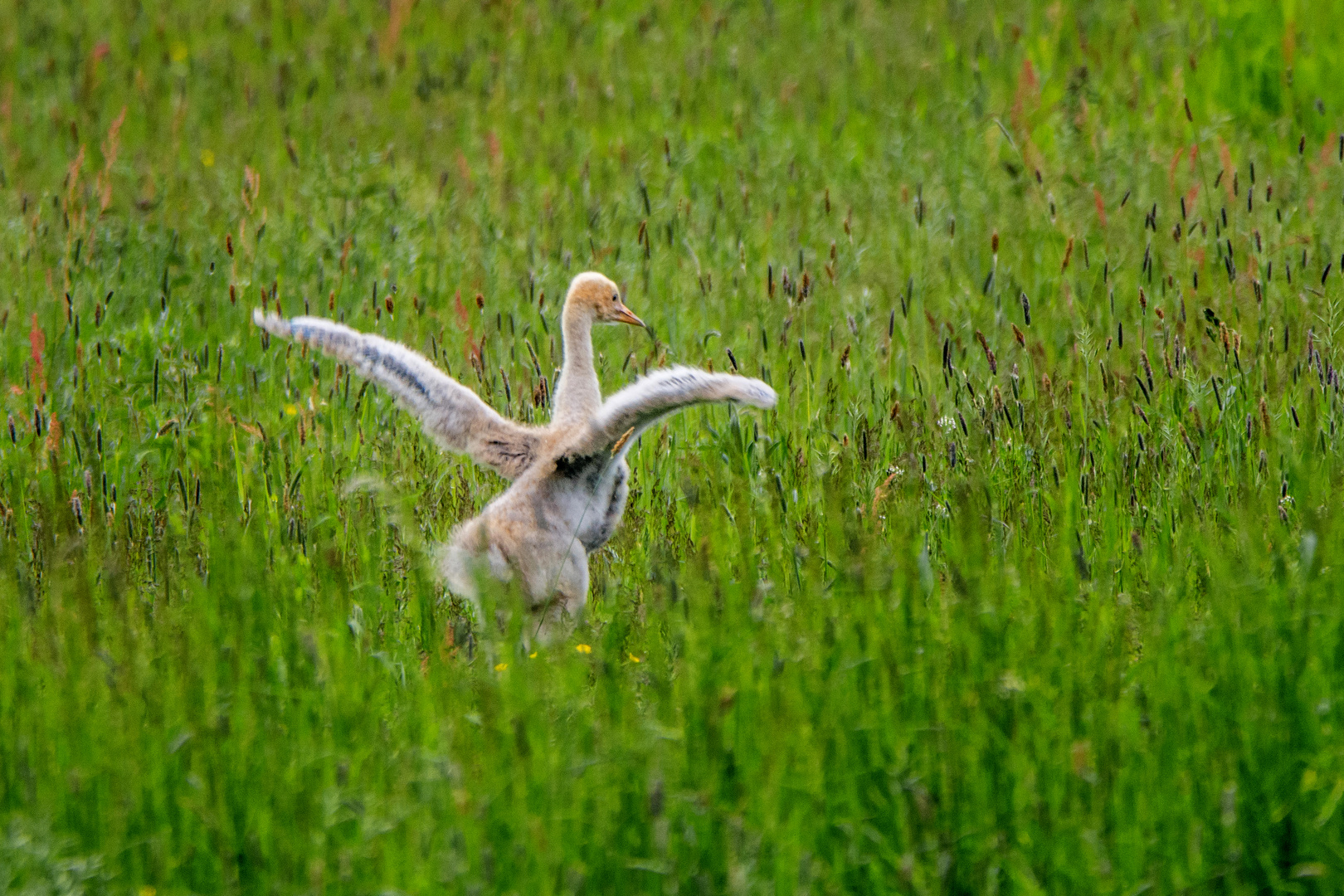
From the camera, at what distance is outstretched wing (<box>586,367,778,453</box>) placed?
4367 millimetres

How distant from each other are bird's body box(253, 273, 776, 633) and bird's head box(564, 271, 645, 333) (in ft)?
0.63

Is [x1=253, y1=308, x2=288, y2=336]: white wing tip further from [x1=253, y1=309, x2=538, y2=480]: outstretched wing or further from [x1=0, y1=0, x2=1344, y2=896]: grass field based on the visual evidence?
[x1=0, y1=0, x2=1344, y2=896]: grass field

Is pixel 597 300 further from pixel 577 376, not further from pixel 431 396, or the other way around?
pixel 431 396

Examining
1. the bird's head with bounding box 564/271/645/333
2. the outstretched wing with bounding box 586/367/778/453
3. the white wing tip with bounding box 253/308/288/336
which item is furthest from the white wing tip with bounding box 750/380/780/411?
the white wing tip with bounding box 253/308/288/336

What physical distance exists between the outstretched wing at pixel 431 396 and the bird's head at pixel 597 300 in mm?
614

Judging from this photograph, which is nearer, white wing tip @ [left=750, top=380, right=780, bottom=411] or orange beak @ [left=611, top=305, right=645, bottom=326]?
white wing tip @ [left=750, top=380, right=780, bottom=411]

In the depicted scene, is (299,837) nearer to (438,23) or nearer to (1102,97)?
(1102,97)

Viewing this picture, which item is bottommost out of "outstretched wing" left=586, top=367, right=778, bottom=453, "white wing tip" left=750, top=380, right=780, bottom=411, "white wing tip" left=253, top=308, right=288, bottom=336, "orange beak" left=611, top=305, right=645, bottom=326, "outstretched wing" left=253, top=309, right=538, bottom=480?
"white wing tip" left=750, top=380, right=780, bottom=411

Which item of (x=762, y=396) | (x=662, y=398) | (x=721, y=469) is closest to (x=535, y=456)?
(x=721, y=469)

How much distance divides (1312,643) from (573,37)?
927 centimetres

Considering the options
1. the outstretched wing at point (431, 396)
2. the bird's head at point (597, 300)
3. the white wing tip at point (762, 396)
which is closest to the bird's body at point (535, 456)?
the outstretched wing at point (431, 396)

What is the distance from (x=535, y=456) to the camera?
539 centimetres

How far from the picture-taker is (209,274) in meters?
7.49

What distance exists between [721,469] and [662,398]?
50.2 inches
